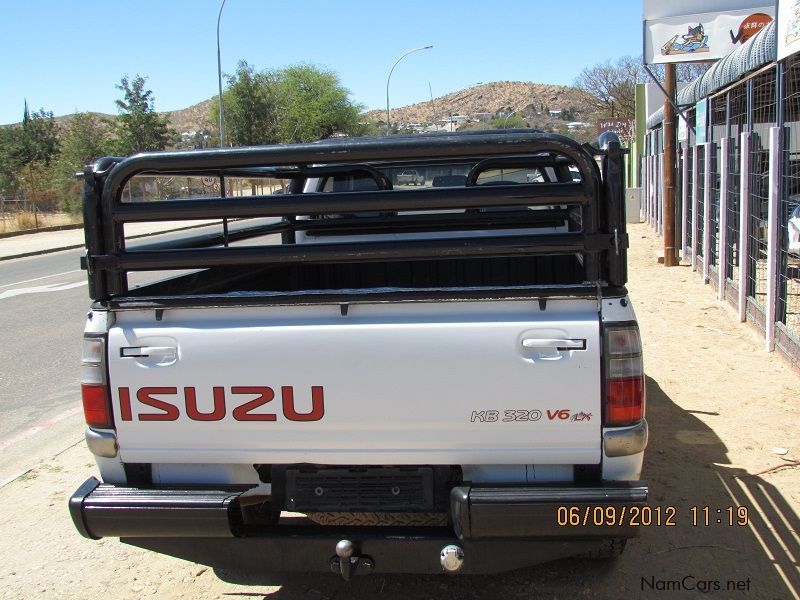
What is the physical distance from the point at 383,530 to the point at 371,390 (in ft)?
1.77

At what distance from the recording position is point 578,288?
2.68 m

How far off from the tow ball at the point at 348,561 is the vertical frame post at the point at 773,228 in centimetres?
569

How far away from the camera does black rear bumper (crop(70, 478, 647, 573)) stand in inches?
104

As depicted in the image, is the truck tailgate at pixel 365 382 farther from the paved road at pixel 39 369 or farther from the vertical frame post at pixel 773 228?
the vertical frame post at pixel 773 228

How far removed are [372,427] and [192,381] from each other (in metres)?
0.68

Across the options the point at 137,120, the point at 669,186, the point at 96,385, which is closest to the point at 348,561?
the point at 96,385

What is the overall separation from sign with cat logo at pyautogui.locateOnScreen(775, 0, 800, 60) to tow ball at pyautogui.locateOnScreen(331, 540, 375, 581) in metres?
5.73

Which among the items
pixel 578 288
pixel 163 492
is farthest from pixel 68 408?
pixel 578 288

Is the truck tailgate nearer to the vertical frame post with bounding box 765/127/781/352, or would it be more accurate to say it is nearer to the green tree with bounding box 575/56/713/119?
the vertical frame post with bounding box 765/127/781/352

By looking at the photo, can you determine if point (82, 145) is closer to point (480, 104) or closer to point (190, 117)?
point (480, 104)

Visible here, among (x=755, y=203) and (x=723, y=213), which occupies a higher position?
(x=755, y=203)

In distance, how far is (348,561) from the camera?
278 cm

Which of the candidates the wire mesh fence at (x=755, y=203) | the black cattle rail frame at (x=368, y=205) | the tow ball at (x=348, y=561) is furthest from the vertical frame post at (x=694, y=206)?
the tow ball at (x=348, y=561)

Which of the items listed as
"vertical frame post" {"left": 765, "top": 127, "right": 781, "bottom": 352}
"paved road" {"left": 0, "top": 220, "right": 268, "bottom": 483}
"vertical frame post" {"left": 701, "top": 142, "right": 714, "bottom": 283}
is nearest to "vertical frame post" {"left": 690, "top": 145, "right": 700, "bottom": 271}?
"vertical frame post" {"left": 701, "top": 142, "right": 714, "bottom": 283}
